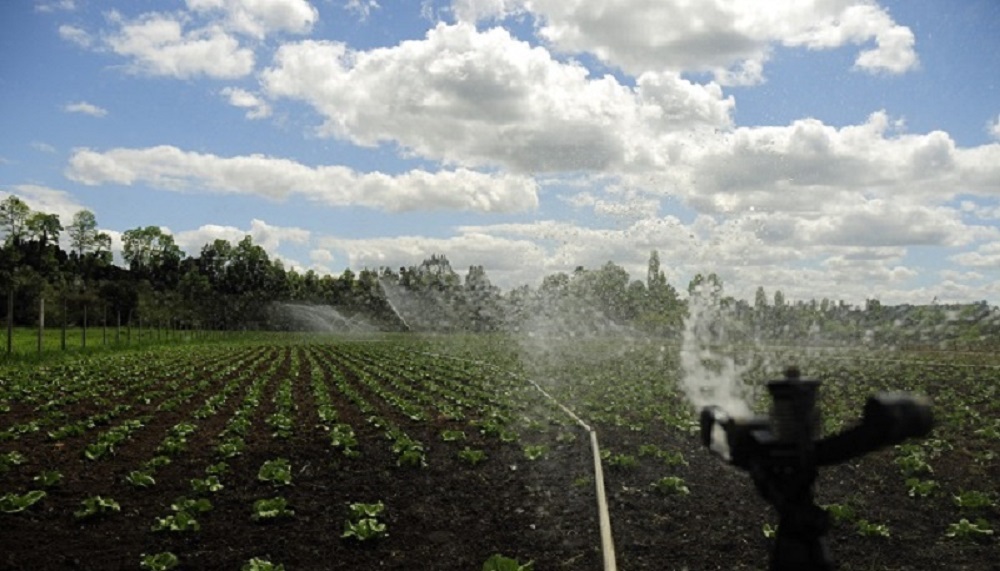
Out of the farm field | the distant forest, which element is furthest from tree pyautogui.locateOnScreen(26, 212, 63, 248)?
the farm field

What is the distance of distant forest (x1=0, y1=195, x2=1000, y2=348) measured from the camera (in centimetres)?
5562

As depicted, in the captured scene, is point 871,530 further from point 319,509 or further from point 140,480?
point 140,480

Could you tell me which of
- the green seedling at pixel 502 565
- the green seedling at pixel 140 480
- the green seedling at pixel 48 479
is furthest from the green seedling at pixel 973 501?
the green seedling at pixel 48 479

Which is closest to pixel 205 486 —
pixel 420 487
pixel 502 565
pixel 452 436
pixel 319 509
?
pixel 319 509

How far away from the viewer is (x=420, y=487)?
938 cm

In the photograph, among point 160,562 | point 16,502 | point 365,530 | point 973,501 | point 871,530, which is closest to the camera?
point 160,562

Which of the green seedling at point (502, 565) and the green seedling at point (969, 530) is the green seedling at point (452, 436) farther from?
the green seedling at point (969, 530)

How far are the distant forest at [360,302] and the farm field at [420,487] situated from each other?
60.4ft

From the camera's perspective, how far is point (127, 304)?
6450 cm

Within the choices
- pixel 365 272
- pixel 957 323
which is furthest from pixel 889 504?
pixel 365 272

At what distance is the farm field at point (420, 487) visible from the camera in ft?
23.0

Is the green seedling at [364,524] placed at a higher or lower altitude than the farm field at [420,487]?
higher

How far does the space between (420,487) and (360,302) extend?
103507 mm

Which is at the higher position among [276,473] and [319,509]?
[276,473]
